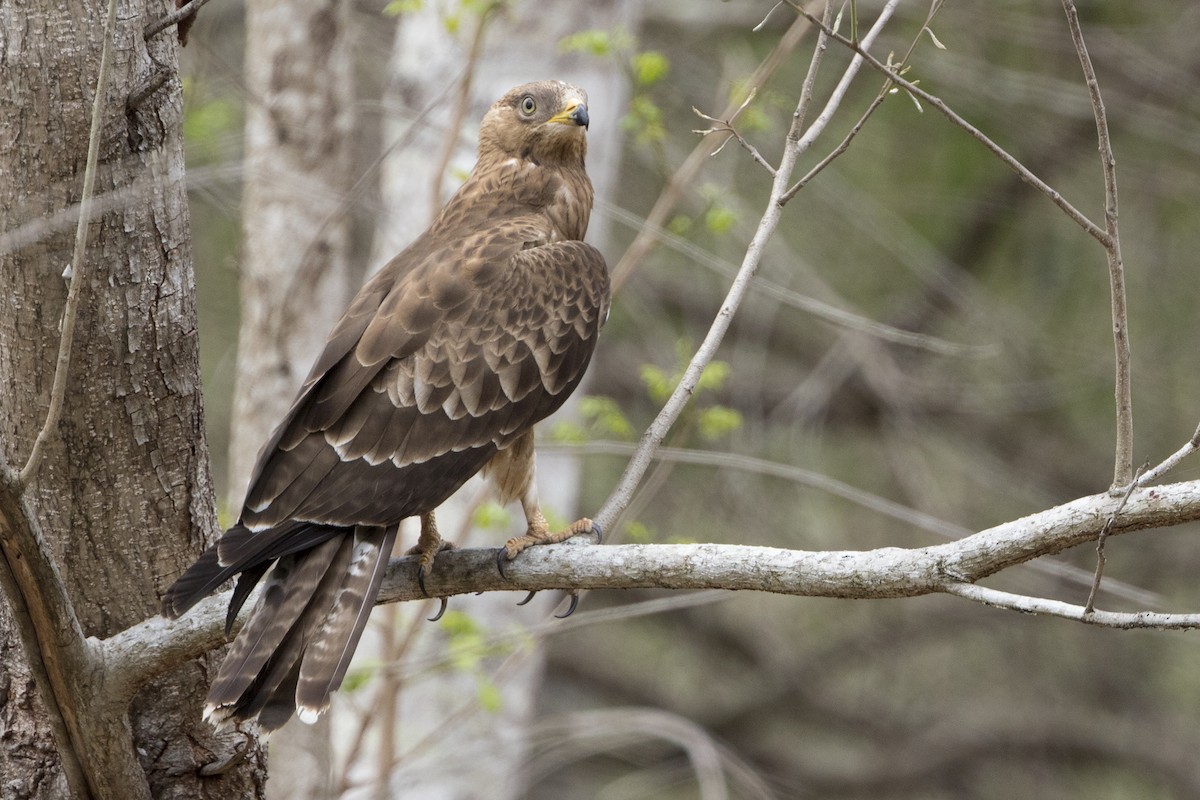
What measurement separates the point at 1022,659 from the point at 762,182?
361 cm

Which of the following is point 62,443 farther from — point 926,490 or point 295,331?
point 926,490

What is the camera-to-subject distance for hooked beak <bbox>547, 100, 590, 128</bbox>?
407 centimetres

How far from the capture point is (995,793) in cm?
883

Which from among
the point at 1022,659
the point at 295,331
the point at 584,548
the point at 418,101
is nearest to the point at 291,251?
the point at 295,331

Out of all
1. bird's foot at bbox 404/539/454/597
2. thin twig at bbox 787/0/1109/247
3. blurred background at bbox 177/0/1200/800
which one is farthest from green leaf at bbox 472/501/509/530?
thin twig at bbox 787/0/1109/247

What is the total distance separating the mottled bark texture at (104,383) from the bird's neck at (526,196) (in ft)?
4.84

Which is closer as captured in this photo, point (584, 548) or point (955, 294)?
point (584, 548)

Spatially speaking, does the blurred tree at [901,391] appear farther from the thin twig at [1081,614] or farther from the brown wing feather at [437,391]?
the thin twig at [1081,614]

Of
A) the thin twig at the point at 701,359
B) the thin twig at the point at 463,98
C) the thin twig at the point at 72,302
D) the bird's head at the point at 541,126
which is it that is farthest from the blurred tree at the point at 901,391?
the thin twig at the point at 72,302

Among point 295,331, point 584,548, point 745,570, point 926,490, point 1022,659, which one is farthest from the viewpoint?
point 1022,659

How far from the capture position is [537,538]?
3332mm

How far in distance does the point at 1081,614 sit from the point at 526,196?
2571 millimetres

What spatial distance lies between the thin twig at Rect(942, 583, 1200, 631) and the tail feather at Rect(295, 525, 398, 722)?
1318 millimetres

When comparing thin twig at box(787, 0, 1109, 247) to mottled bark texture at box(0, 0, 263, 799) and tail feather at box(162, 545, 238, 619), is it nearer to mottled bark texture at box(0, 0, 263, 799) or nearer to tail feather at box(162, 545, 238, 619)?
mottled bark texture at box(0, 0, 263, 799)
